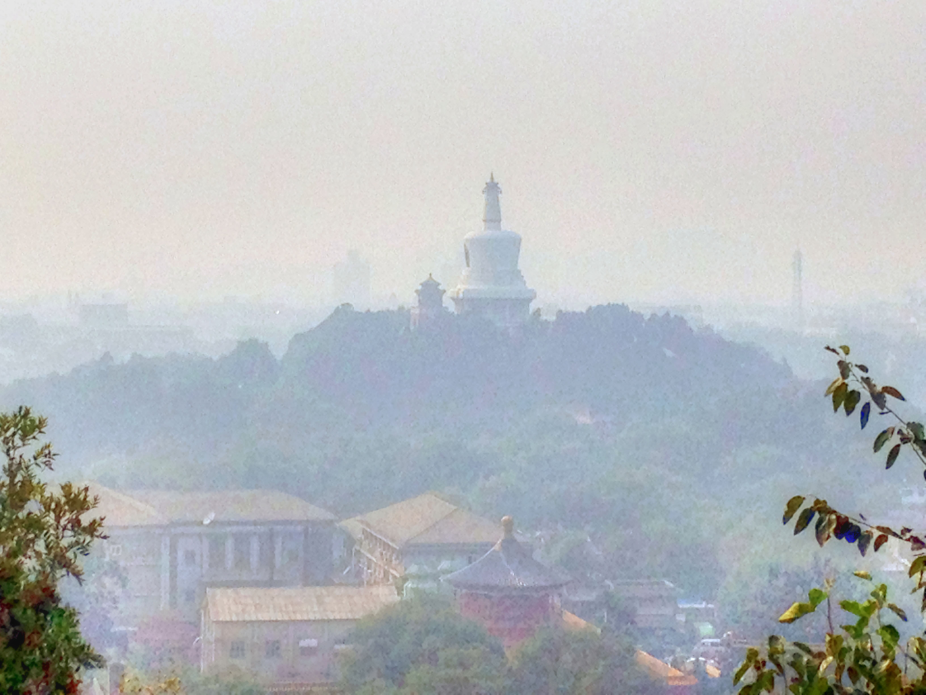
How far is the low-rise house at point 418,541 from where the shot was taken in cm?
3638

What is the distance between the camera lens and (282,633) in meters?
29.6

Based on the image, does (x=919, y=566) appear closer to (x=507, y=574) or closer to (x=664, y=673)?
(x=664, y=673)

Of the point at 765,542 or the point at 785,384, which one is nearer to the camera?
the point at 765,542

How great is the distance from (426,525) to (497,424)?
26.5 meters

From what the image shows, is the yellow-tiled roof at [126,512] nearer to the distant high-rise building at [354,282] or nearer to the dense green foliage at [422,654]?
the dense green foliage at [422,654]

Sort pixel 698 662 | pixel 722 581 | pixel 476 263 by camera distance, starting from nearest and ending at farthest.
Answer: pixel 698 662, pixel 722 581, pixel 476 263

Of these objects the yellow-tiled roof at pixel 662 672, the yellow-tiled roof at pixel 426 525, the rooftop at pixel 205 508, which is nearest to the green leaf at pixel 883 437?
the yellow-tiled roof at pixel 662 672

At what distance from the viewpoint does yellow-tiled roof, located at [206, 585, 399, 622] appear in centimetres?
3036

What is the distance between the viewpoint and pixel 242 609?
31.1 meters

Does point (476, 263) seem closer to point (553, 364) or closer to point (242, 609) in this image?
point (553, 364)

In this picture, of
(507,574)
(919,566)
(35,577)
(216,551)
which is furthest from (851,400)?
(216,551)

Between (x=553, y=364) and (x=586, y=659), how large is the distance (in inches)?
1627

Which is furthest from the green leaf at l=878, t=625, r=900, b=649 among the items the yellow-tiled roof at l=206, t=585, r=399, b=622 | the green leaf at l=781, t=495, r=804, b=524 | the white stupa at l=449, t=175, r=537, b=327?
the white stupa at l=449, t=175, r=537, b=327

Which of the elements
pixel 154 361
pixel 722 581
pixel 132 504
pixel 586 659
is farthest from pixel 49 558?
pixel 154 361
